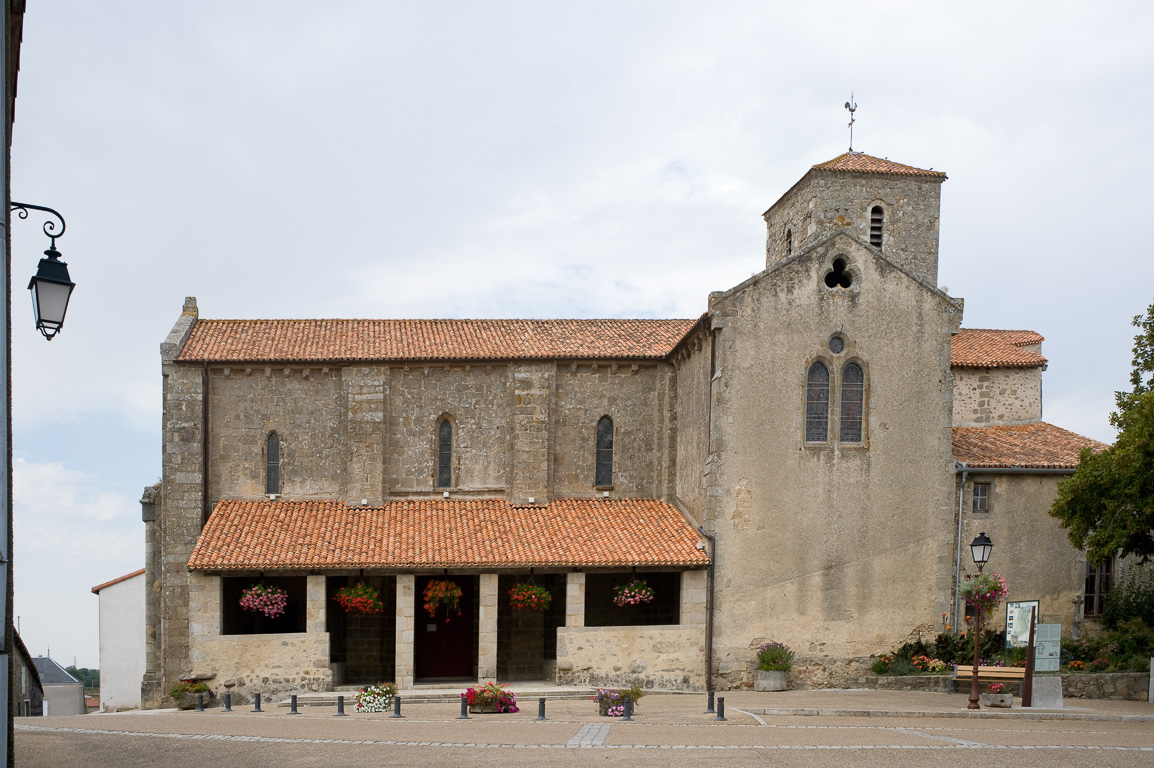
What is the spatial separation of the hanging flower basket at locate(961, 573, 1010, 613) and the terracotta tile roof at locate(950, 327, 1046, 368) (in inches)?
252

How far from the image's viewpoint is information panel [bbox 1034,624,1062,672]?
1889cm

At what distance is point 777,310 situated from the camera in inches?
883

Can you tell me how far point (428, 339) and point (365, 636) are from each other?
791 cm

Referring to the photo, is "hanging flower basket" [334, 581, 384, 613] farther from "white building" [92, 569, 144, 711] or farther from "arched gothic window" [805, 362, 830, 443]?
"white building" [92, 569, 144, 711]

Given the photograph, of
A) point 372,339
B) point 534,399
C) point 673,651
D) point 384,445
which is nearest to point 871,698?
point 673,651

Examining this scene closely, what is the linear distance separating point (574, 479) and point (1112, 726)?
13.2 meters

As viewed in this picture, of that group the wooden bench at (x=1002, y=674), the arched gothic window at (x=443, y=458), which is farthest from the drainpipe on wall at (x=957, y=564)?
the arched gothic window at (x=443, y=458)

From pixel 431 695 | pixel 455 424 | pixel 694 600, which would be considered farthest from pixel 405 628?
pixel 694 600

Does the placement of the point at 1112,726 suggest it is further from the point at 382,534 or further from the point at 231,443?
the point at 231,443

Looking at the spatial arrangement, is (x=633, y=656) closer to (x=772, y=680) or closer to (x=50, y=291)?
(x=772, y=680)

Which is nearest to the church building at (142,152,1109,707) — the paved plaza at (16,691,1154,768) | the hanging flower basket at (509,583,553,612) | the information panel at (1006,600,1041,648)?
the hanging flower basket at (509,583,553,612)

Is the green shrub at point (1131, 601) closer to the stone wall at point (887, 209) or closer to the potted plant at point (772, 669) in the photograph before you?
the potted plant at point (772, 669)

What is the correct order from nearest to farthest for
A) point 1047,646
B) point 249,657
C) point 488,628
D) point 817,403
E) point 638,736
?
point 638,736
point 1047,646
point 249,657
point 488,628
point 817,403

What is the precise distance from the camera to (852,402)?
22.7 m
